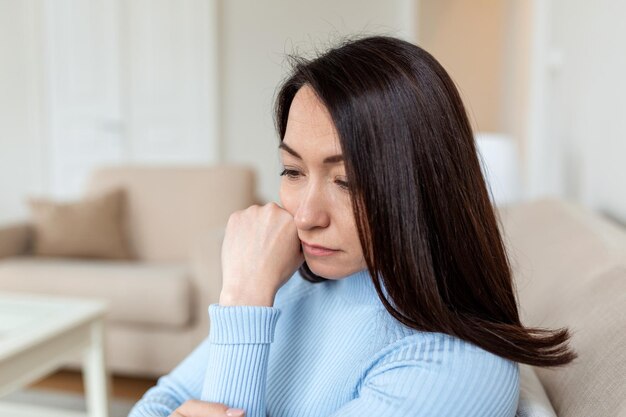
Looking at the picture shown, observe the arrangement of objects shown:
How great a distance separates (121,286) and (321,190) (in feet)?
6.84

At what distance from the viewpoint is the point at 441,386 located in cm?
68

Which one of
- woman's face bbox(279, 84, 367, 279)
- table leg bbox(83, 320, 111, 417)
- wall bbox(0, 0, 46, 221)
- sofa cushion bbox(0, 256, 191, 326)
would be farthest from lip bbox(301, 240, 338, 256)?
wall bbox(0, 0, 46, 221)

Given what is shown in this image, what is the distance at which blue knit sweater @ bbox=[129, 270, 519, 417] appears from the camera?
686mm

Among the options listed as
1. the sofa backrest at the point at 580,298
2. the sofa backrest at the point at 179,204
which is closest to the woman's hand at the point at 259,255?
the sofa backrest at the point at 580,298

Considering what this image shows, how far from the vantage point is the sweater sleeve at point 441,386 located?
68 centimetres

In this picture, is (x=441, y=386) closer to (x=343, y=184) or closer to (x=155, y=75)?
(x=343, y=184)

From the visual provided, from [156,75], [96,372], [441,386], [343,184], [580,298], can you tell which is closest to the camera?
[441,386]

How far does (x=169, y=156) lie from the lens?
209 inches

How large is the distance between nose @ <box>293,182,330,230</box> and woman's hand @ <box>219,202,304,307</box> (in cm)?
8

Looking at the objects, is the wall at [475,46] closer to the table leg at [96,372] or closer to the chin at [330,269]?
the table leg at [96,372]

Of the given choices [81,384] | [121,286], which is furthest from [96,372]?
[81,384]

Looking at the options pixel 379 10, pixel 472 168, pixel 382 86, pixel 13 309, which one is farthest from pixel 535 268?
pixel 379 10

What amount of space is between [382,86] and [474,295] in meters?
0.25

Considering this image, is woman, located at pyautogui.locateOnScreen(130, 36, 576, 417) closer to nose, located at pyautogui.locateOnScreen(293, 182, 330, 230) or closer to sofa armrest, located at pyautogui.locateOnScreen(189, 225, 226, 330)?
nose, located at pyautogui.locateOnScreen(293, 182, 330, 230)
